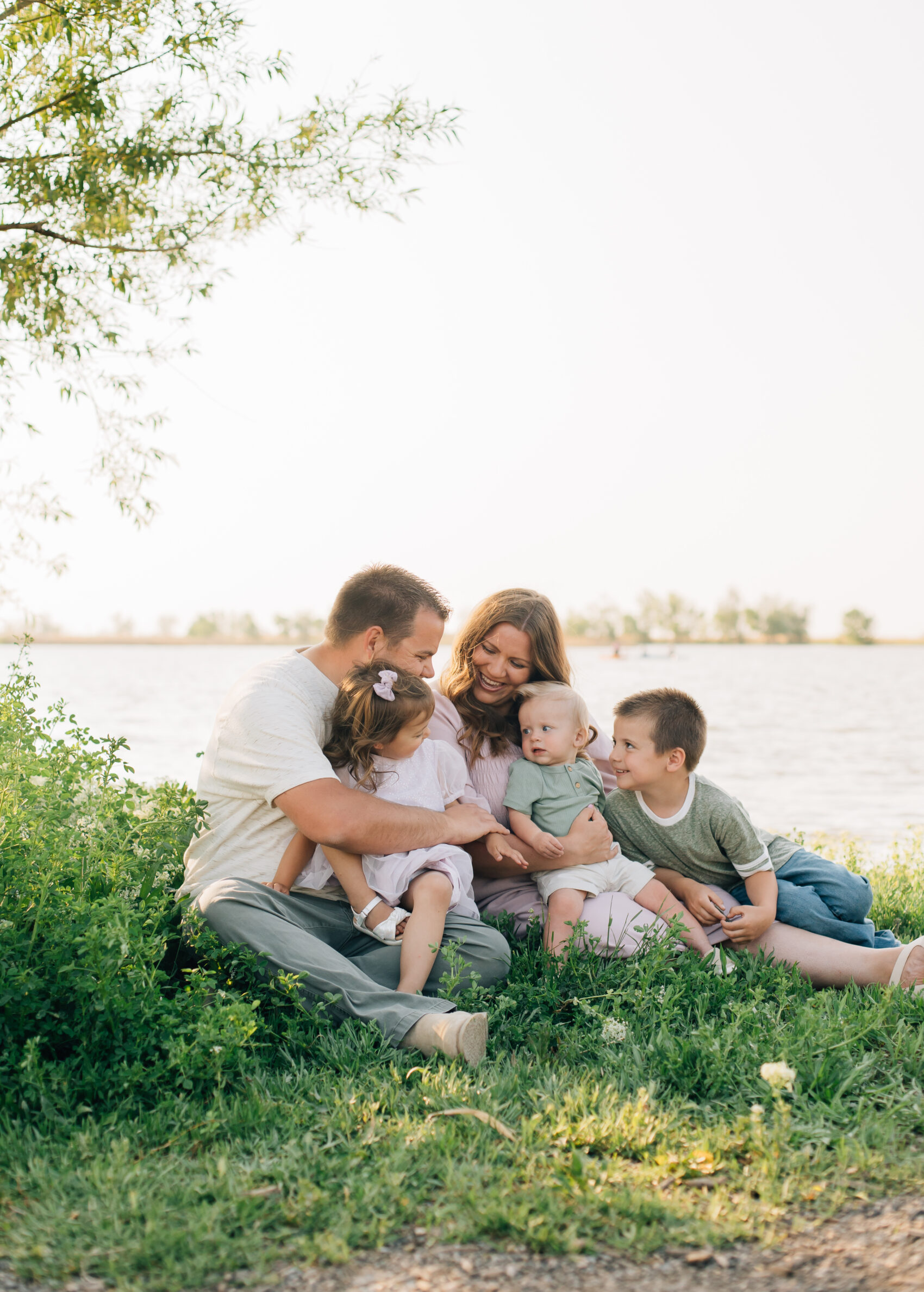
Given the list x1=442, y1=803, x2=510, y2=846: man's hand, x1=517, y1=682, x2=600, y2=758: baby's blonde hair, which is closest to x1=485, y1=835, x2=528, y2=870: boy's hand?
x1=442, y1=803, x2=510, y2=846: man's hand

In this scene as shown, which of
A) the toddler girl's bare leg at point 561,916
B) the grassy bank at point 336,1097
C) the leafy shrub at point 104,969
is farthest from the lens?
the toddler girl's bare leg at point 561,916

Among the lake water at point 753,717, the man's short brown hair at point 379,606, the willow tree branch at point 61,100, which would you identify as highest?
the willow tree branch at point 61,100

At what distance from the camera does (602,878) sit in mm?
4453

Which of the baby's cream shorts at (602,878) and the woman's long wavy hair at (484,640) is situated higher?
the woman's long wavy hair at (484,640)

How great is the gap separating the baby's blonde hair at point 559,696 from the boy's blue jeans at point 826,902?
1032 millimetres

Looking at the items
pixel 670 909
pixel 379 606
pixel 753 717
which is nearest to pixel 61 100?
pixel 379 606

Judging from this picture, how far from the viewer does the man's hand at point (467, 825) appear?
415 centimetres

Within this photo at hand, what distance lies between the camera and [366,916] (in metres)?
3.98

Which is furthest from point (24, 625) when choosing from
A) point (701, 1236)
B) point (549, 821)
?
point (701, 1236)

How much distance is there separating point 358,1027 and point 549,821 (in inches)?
52.7

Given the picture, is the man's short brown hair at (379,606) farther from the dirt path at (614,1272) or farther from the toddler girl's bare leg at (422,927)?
the dirt path at (614,1272)

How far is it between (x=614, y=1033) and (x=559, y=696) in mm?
1536

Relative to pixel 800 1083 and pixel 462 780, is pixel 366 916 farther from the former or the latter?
pixel 800 1083

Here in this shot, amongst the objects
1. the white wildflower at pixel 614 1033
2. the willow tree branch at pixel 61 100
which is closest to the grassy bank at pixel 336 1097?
the white wildflower at pixel 614 1033
